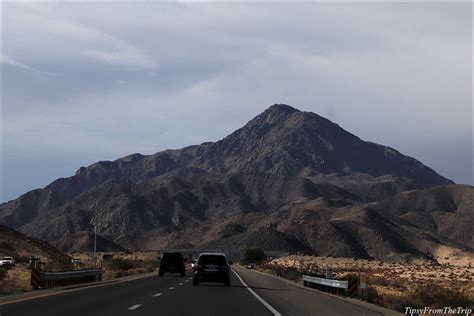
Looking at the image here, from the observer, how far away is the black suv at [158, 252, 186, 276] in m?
51.4

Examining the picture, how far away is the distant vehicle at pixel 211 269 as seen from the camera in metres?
34.7

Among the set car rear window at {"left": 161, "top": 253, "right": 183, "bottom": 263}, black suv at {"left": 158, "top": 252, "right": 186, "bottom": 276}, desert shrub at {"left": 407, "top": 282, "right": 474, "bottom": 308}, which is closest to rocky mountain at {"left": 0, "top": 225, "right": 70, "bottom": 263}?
car rear window at {"left": 161, "top": 253, "right": 183, "bottom": 263}

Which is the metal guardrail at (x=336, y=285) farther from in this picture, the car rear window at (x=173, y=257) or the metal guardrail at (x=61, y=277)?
the car rear window at (x=173, y=257)

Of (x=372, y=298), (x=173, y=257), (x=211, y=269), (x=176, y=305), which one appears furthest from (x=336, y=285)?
(x=173, y=257)

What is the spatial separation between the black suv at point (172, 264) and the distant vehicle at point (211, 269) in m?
16.8

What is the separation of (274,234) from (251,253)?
42.8 metres

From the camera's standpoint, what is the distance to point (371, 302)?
84.4ft

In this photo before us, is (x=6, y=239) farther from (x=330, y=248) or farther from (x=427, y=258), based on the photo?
(x=427, y=258)

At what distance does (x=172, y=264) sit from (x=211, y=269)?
1749 centimetres

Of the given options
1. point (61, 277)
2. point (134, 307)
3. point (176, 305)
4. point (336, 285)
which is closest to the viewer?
point (134, 307)

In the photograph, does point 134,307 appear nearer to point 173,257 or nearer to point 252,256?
point 173,257

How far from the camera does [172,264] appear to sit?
Answer: 170ft

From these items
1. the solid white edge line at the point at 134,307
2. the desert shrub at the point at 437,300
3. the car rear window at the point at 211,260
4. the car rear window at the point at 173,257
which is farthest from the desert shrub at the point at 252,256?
the solid white edge line at the point at 134,307

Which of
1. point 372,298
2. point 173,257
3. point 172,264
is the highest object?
point 173,257
